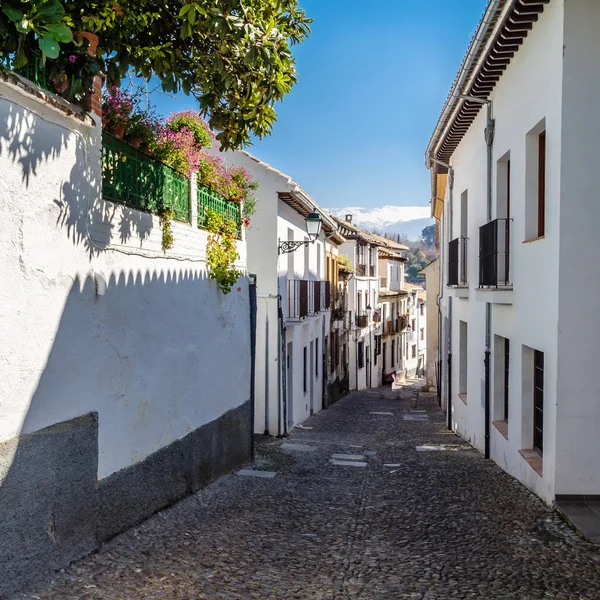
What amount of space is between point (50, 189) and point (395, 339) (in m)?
42.6

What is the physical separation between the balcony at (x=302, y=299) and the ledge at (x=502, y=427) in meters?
6.61

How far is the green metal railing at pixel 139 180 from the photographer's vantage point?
6.20 metres

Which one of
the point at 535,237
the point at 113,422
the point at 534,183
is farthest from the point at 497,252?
the point at 113,422

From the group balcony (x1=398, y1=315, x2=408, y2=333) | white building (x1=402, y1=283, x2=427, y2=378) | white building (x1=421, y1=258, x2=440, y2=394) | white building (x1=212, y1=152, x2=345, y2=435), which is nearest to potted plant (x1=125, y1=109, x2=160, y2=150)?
white building (x1=212, y1=152, x2=345, y2=435)

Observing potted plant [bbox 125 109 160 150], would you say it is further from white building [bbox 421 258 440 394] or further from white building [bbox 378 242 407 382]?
white building [bbox 378 242 407 382]

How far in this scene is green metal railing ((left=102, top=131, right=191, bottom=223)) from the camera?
20.3ft

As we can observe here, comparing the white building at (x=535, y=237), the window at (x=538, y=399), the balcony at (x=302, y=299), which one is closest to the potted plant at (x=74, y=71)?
the white building at (x=535, y=237)

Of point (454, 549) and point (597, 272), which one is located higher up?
point (597, 272)

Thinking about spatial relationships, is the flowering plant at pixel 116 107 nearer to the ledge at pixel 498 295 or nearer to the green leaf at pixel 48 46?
the green leaf at pixel 48 46

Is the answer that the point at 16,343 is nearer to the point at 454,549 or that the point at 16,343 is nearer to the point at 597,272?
the point at 454,549

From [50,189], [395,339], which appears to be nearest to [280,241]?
[50,189]

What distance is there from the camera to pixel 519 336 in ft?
28.3

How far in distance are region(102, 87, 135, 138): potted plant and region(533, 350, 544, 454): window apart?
5.23 metres

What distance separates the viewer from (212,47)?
6.73 m
